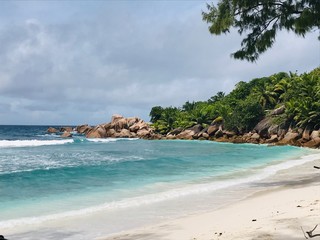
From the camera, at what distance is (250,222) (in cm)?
783

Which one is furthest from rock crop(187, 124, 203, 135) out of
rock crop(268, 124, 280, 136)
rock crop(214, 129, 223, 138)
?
rock crop(268, 124, 280, 136)

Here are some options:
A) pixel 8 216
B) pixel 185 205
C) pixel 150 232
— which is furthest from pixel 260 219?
pixel 8 216

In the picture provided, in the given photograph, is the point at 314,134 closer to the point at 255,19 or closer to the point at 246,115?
the point at 246,115

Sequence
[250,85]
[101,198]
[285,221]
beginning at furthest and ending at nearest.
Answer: [250,85] < [101,198] < [285,221]

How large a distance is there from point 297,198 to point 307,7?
569 cm

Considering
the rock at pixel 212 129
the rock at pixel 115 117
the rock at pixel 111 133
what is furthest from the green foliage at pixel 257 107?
the rock at pixel 111 133

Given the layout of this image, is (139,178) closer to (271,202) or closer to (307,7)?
(271,202)

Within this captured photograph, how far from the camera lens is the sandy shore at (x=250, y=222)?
6730 millimetres

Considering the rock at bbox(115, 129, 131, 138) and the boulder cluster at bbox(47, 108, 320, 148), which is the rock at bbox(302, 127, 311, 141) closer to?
the boulder cluster at bbox(47, 108, 320, 148)

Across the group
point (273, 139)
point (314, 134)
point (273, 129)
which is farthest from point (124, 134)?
point (314, 134)

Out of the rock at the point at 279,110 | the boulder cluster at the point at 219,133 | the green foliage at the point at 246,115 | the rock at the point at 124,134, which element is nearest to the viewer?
the boulder cluster at the point at 219,133

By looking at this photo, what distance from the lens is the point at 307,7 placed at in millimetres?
10586

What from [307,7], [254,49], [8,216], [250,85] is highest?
[250,85]

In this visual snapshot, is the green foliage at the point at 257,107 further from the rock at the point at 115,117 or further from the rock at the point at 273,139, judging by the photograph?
the rock at the point at 115,117
